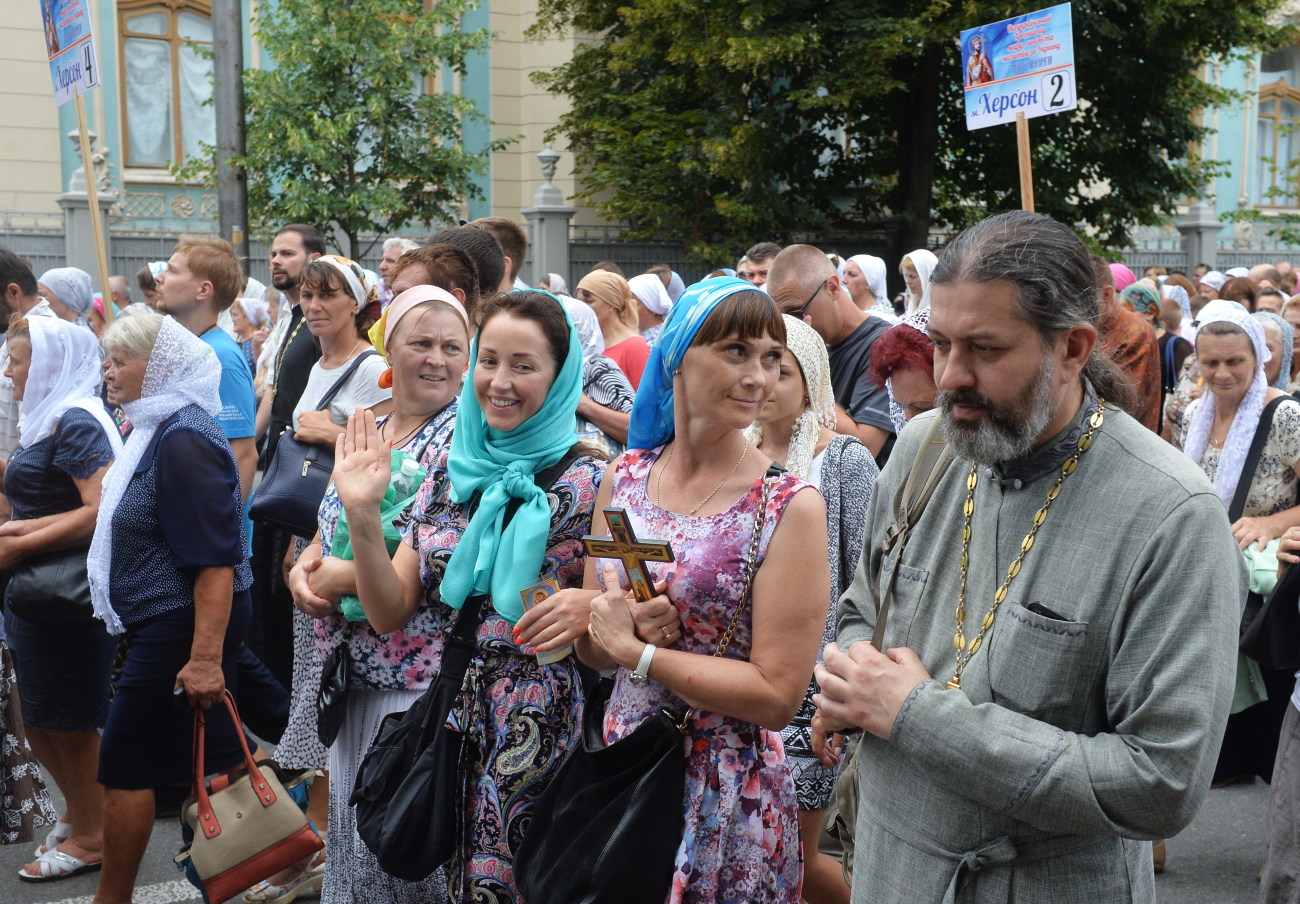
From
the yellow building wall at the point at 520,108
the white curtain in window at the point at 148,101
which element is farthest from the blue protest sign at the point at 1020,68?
the white curtain in window at the point at 148,101

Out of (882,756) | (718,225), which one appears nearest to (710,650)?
(882,756)

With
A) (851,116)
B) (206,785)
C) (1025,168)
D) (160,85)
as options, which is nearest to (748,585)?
(206,785)

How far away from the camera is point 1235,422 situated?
5105 millimetres

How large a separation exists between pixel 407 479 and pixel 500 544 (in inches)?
22.5

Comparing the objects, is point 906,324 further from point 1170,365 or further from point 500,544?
point 1170,365

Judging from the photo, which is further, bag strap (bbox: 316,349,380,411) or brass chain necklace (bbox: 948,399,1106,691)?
bag strap (bbox: 316,349,380,411)

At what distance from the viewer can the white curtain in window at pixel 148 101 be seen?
20.2 m

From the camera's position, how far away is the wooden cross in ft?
8.00

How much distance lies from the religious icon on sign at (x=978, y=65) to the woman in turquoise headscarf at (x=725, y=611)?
17.1 ft

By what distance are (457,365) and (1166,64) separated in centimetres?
1751

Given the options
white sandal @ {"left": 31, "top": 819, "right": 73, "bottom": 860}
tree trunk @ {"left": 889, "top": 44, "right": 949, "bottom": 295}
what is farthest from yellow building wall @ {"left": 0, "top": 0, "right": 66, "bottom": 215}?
white sandal @ {"left": 31, "top": 819, "right": 73, "bottom": 860}

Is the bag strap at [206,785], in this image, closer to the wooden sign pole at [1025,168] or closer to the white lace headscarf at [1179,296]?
the wooden sign pole at [1025,168]

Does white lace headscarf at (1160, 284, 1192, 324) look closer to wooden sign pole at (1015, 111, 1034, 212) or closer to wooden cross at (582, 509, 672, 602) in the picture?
wooden sign pole at (1015, 111, 1034, 212)

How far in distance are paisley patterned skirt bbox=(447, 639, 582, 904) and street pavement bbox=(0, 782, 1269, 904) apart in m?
2.08
